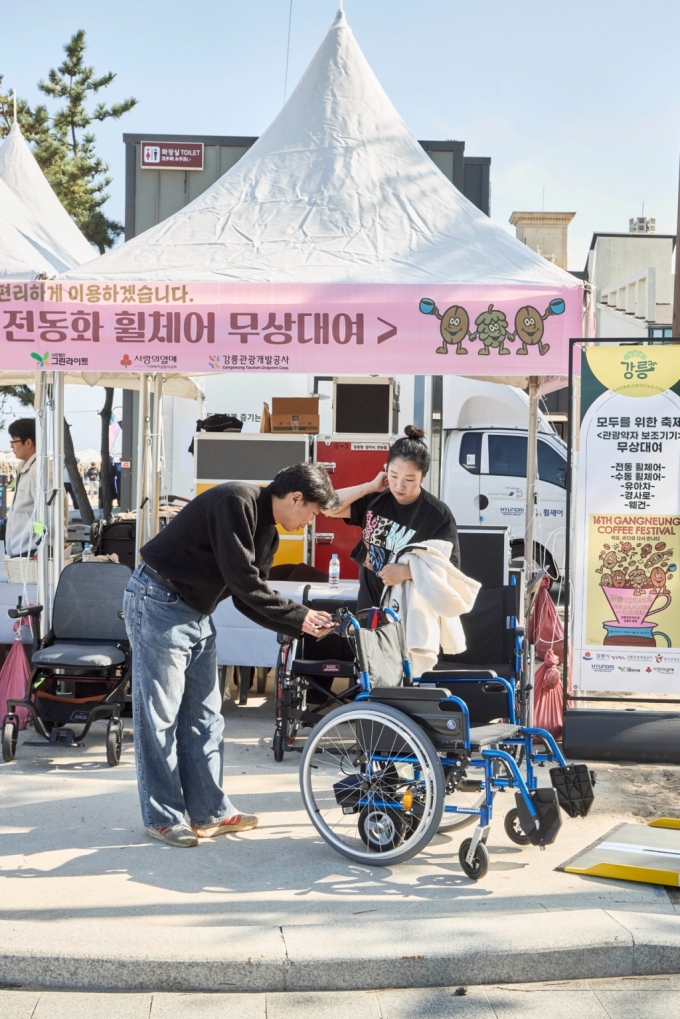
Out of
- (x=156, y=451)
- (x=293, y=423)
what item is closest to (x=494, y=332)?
(x=293, y=423)

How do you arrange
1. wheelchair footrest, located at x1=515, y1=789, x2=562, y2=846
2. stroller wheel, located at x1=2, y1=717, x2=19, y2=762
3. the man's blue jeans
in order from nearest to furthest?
wheelchair footrest, located at x1=515, y1=789, x2=562, y2=846
the man's blue jeans
stroller wheel, located at x1=2, y1=717, x2=19, y2=762

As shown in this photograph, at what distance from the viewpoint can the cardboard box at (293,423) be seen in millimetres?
8352

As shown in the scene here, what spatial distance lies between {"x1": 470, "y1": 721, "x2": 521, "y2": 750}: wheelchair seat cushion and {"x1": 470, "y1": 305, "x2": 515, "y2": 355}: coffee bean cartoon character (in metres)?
2.48

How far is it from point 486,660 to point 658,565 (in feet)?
3.63

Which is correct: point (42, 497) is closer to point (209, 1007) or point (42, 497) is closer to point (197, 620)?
point (197, 620)

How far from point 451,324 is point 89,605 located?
2742mm

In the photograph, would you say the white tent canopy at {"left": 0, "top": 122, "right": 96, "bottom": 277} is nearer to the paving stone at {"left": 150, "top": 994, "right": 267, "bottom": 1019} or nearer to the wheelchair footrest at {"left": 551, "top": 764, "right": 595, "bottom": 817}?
the wheelchair footrest at {"left": 551, "top": 764, "right": 595, "bottom": 817}

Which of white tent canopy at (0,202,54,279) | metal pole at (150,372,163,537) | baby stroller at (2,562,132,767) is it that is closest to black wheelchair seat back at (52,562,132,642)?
baby stroller at (2,562,132,767)

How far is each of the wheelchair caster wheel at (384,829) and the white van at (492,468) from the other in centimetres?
840

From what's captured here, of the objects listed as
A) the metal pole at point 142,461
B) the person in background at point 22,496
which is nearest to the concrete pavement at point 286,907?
the person in background at point 22,496

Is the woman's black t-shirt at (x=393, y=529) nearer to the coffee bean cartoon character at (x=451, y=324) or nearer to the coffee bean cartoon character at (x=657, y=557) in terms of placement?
the coffee bean cartoon character at (x=657, y=557)

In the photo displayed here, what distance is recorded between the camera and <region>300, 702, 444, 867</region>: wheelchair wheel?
3.88 m

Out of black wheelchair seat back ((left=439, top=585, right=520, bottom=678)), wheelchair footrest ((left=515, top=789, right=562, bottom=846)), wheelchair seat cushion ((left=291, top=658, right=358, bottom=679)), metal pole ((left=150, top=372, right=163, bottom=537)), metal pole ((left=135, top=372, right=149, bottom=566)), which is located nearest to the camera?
wheelchair footrest ((left=515, top=789, right=562, bottom=846))

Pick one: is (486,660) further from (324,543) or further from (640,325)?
(640,325)
